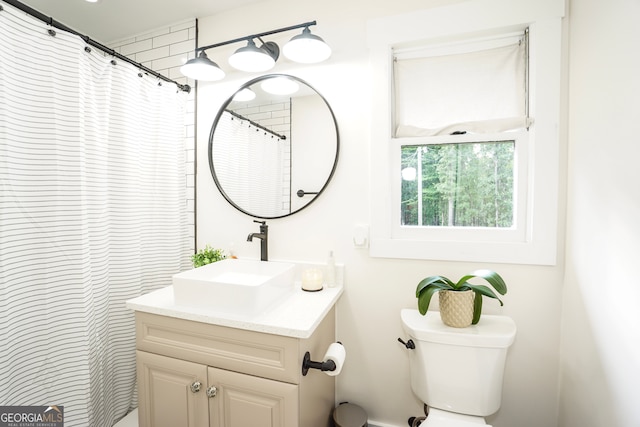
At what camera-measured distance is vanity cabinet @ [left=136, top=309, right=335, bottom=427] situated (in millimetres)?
990

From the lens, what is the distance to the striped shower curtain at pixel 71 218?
1017 mm

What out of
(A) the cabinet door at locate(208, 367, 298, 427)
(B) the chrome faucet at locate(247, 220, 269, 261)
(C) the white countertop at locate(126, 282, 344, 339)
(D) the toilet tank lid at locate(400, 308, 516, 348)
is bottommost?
(A) the cabinet door at locate(208, 367, 298, 427)

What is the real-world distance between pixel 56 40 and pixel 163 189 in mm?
770

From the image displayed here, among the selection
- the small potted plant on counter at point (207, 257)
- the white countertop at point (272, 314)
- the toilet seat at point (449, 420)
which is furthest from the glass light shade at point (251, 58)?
the toilet seat at point (449, 420)

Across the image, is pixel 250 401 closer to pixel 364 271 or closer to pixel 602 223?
pixel 364 271

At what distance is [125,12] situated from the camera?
5.44 ft

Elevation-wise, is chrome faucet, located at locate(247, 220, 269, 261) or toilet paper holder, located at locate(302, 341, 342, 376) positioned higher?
chrome faucet, located at locate(247, 220, 269, 261)

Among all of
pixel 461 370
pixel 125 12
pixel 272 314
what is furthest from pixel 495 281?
pixel 125 12

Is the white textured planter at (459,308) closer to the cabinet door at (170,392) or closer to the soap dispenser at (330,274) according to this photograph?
the soap dispenser at (330,274)

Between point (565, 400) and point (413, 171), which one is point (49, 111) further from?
point (565, 400)

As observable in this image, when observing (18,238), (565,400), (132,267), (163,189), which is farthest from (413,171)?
(18,238)

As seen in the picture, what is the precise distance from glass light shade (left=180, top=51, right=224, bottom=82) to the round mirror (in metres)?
0.18

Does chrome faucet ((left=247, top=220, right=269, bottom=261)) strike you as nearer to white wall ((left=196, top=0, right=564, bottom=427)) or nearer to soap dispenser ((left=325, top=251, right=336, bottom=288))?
white wall ((left=196, top=0, right=564, bottom=427))

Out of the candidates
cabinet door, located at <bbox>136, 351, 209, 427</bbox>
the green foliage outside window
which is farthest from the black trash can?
the green foliage outside window
